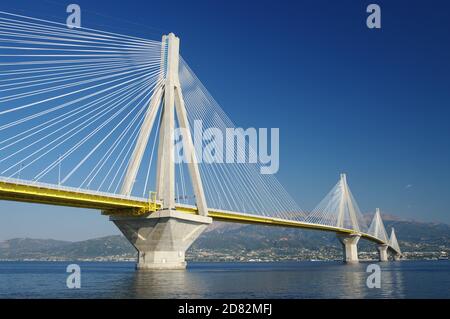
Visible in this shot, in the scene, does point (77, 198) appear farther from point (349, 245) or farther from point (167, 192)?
point (349, 245)

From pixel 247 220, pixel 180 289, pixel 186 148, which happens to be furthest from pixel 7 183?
pixel 247 220

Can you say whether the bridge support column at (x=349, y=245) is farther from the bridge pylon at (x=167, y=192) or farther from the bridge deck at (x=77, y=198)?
the bridge pylon at (x=167, y=192)

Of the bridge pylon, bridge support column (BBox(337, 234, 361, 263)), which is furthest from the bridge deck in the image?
bridge support column (BBox(337, 234, 361, 263))

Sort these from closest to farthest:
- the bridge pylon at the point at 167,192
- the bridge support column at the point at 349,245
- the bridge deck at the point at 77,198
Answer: the bridge deck at the point at 77,198 → the bridge pylon at the point at 167,192 → the bridge support column at the point at 349,245

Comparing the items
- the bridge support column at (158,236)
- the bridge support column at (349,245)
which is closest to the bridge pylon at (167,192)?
the bridge support column at (158,236)

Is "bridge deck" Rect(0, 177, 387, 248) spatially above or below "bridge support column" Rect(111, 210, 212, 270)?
above

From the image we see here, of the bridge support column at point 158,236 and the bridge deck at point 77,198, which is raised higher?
the bridge deck at point 77,198

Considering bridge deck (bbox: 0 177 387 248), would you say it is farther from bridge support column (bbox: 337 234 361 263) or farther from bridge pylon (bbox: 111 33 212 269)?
bridge support column (bbox: 337 234 361 263)

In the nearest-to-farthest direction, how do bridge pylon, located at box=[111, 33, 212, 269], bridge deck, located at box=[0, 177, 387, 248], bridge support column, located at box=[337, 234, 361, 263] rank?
bridge deck, located at box=[0, 177, 387, 248], bridge pylon, located at box=[111, 33, 212, 269], bridge support column, located at box=[337, 234, 361, 263]
